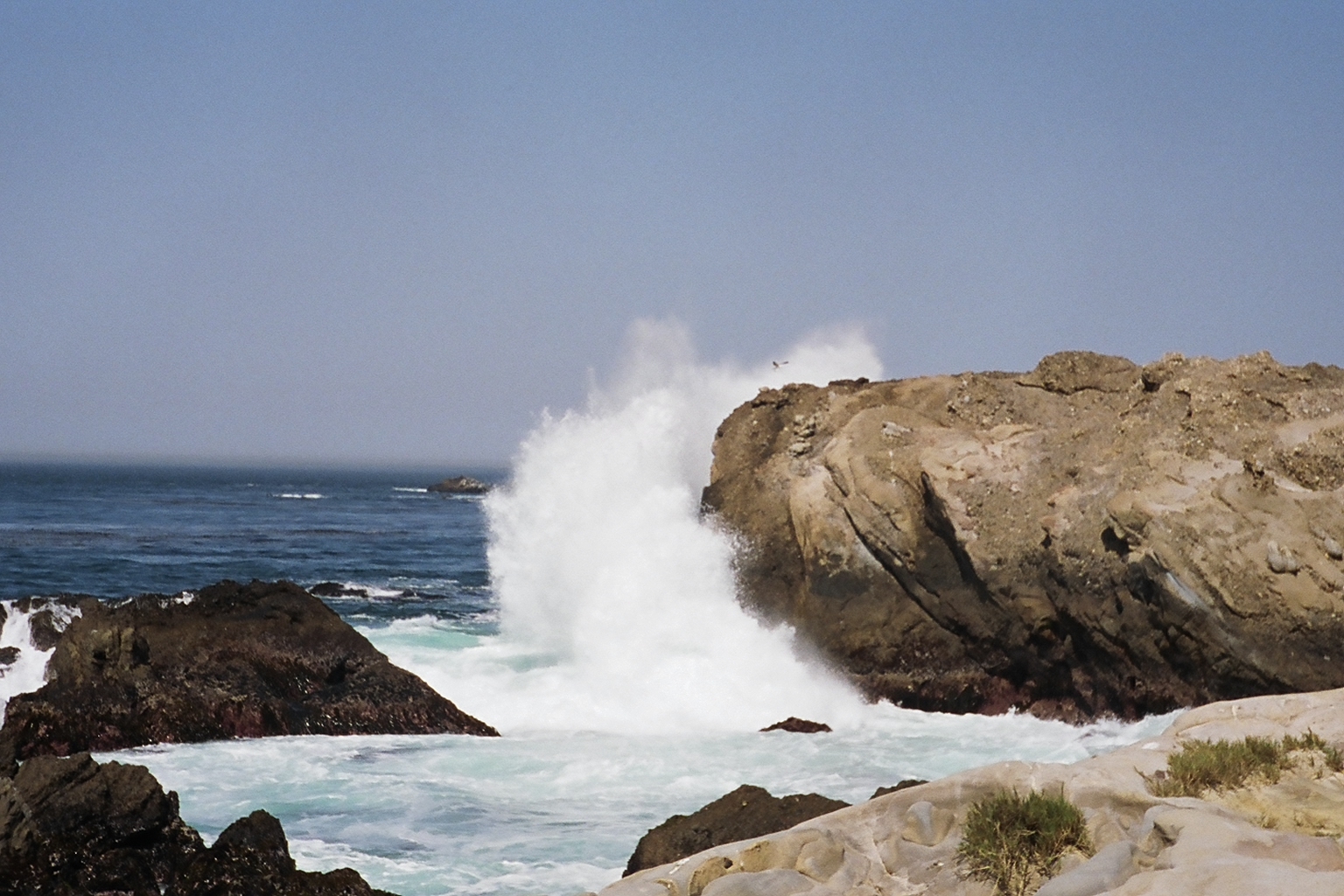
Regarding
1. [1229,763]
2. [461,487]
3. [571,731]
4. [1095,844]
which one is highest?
[461,487]

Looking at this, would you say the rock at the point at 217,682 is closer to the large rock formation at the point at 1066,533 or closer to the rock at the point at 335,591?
the large rock formation at the point at 1066,533

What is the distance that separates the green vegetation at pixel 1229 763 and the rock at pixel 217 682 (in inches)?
488

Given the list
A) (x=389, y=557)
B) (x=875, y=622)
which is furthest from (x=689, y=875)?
(x=389, y=557)

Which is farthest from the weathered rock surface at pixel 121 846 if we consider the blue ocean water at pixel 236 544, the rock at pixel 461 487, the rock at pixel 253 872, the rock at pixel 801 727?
the rock at pixel 461 487

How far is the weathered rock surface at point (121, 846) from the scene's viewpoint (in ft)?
31.4

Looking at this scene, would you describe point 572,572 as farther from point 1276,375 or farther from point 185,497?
point 185,497

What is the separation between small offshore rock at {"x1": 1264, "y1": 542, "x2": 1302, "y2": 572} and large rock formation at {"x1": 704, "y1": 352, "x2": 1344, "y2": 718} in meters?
0.02

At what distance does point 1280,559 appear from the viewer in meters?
15.8

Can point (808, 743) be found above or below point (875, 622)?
below

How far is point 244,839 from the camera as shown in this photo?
9898 mm

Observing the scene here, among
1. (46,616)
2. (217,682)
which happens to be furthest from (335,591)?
(217,682)

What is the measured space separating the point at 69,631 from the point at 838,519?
11.9 metres

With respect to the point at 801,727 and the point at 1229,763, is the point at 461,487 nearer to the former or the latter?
the point at 801,727

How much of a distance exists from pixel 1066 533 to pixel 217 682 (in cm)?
1239
